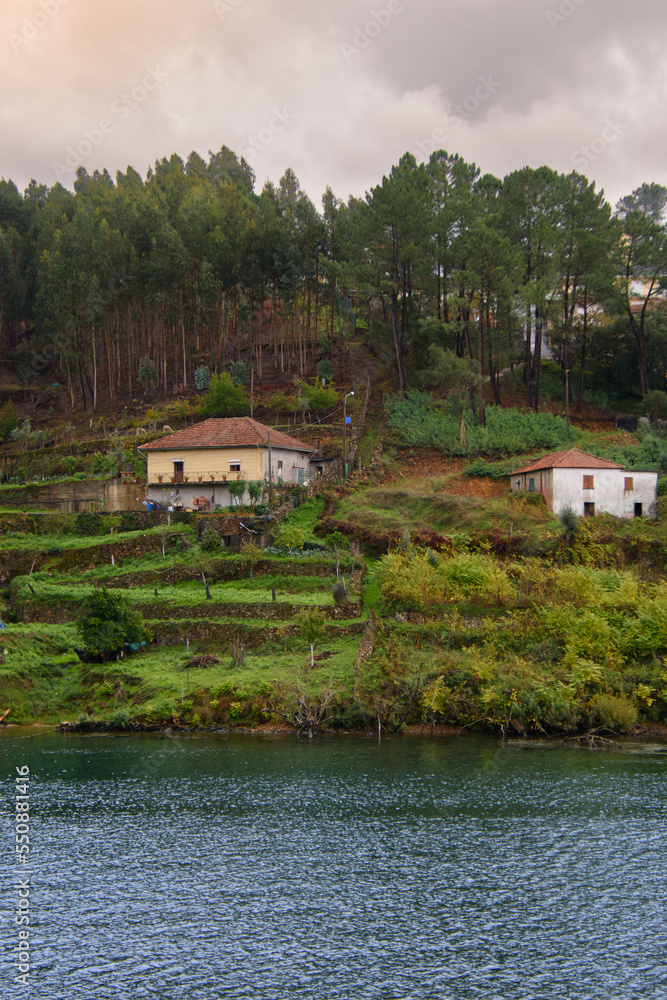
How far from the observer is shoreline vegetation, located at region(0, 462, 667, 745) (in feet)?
118

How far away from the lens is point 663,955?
17297 mm

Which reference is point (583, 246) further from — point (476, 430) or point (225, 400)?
point (225, 400)

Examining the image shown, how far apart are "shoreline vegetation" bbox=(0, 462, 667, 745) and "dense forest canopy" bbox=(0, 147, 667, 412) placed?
20.1 m

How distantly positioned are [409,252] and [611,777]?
4684 cm

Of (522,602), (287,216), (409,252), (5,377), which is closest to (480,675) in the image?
(522,602)

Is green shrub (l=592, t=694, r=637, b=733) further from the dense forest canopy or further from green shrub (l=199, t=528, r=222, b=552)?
the dense forest canopy

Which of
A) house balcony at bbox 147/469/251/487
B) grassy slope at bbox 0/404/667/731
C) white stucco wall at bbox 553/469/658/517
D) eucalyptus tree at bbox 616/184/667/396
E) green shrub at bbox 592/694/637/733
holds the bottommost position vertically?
green shrub at bbox 592/694/637/733

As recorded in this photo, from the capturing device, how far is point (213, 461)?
5691 centimetres

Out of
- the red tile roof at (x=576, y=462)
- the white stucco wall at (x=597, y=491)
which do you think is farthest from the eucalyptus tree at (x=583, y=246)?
the white stucco wall at (x=597, y=491)

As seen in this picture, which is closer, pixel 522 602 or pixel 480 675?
pixel 480 675

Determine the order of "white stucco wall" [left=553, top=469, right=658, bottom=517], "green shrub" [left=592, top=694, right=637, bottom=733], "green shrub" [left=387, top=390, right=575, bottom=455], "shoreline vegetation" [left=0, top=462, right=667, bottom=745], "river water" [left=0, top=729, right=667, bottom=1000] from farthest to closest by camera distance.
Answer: "green shrub" [left=387, top=390, right=575, bottom=455] → "white stucco wall" [left=553, top=469, right=658, bottom=517] → "shoreline vegetation" [left=0, top=462, right=667, bottom=745] → "green shrub" [left=592, top=694, right=637, bottom=733] → "river water" [left=0, top=729, right=667, bottom=1000]

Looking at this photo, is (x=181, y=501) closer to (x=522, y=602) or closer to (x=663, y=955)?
(x=522, y=602)

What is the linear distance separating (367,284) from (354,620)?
35.4 m
